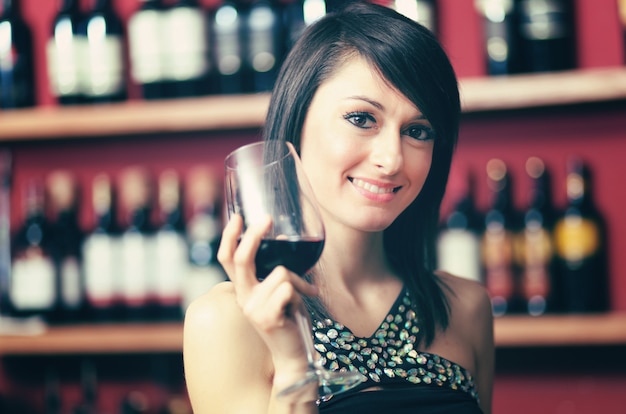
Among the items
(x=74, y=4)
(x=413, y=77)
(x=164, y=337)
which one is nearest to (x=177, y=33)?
(x=74, y=4)

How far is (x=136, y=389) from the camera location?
211cm

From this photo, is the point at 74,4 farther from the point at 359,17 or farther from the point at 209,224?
the point at 359,17

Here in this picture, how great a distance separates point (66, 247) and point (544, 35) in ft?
4.10

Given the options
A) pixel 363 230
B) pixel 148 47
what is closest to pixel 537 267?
pixel 363 230

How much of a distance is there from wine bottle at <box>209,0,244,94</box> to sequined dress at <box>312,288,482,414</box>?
0.91 meters

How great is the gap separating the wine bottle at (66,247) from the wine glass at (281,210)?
1.24m

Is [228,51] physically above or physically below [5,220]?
above

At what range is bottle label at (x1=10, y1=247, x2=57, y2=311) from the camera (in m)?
1.91

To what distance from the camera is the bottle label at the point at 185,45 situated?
183 cm

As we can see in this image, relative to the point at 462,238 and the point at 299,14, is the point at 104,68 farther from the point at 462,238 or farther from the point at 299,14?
the point at 462,238

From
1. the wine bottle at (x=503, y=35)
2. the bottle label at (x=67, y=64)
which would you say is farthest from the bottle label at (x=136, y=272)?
the wine bottle at (x=503, y=35)

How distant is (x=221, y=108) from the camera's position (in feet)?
5.95

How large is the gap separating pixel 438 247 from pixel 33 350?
97 centimetres

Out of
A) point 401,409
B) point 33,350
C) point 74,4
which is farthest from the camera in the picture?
point 74,4
